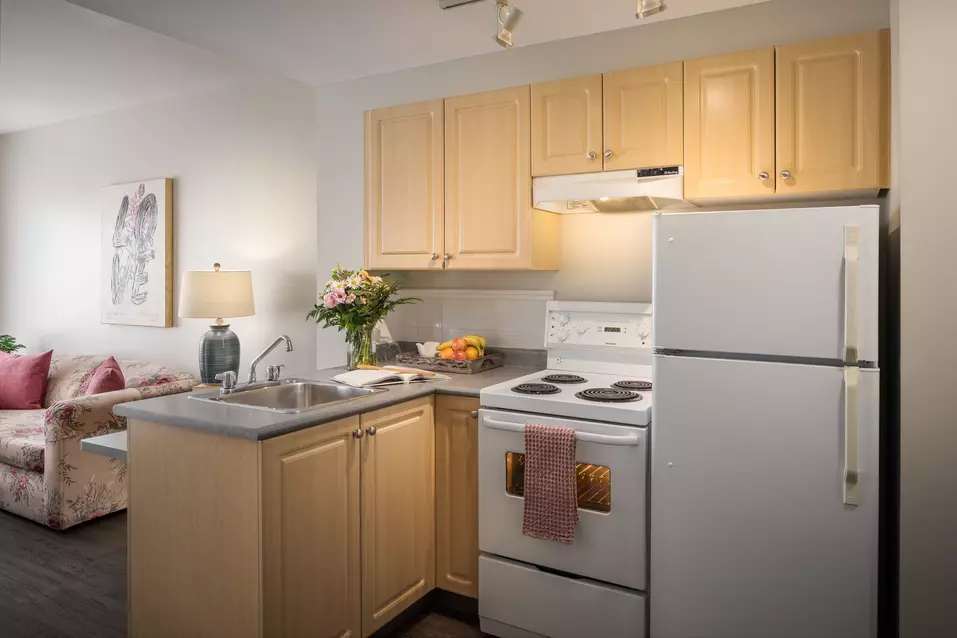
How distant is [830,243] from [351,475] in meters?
1.67

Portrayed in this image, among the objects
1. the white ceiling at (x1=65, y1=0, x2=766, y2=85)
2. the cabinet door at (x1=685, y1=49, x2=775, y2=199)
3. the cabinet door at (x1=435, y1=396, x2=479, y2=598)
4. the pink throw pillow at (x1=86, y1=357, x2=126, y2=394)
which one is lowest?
the cabinet door at (x1=435, y1=396, x2=479, y2=598)

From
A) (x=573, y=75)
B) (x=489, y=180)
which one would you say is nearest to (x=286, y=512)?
(x=489, y=180)

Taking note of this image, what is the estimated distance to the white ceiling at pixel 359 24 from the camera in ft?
8.27

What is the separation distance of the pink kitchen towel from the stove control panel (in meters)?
0.74

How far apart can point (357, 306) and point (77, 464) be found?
1854 mm

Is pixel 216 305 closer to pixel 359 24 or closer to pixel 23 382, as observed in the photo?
Result: pixel 23 382

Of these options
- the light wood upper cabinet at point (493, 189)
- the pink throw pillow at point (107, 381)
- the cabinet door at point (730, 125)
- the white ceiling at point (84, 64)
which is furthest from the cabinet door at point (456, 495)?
the white ceiling at point (84, 64)

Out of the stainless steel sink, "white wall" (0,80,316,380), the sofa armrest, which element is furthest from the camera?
"white wall" (0,80,316,380)

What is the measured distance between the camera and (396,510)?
2457 millimetres

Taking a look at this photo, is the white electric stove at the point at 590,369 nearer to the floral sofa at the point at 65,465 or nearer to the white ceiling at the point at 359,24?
the white ceiling at the point at 359,24

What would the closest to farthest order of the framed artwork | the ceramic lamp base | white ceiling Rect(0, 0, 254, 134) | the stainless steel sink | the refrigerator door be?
the refrigerator door → the stainless steel sink → white ceiling Rect(0, 0, 254, 134) → the ceramic lamp base → the framed artwork

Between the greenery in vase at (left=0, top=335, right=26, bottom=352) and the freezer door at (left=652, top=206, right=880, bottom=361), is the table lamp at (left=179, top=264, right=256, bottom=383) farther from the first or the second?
the freezer door at (left=652, top=206, right=880, bottom=361)

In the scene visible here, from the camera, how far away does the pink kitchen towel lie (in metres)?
2.24

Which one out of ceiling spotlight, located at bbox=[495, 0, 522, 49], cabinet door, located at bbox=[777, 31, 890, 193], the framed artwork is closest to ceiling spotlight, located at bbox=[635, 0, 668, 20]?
ceiling spotlight, located at bbox=[495, 0, 522, 49]
